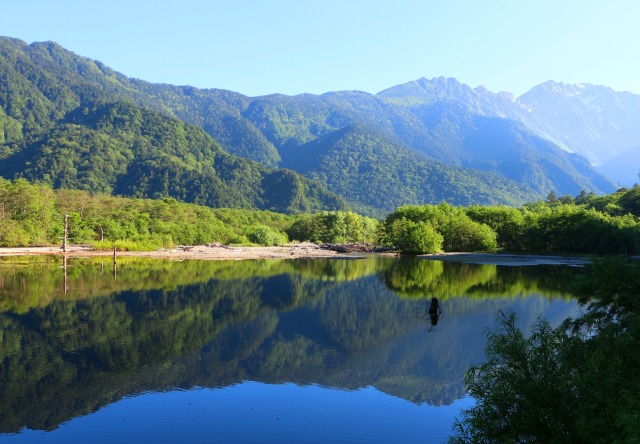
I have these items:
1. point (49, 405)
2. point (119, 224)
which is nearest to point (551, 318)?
point (49, 405)

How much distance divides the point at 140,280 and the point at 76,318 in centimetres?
1815

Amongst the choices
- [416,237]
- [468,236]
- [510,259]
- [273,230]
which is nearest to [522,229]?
[468,236]

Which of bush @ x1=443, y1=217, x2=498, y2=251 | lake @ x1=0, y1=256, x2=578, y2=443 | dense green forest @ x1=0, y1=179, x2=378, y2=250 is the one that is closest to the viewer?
lake @ x1=0, y1=256, x2=578, y2=443

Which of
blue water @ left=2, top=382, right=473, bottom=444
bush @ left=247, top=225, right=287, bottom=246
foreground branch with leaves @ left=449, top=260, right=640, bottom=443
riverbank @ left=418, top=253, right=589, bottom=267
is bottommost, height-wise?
riverbank @ left=418, top=253, right=589, bottom=267

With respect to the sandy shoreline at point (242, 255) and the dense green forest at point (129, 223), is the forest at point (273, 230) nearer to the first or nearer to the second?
the dense green forest at point (129, 223)

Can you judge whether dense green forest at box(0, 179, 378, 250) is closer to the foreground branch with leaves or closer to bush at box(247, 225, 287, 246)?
bush at box(247, 225, 287, 246)

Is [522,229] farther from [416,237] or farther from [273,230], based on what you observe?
[273,230]

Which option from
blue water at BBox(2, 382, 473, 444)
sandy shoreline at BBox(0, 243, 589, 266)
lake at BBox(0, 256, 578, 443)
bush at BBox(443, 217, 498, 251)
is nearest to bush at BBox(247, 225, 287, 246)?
sandy shoreline at BBox(0, 243, 589, 266)

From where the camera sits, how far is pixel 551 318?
106 ft

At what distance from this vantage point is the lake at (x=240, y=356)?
53.6 ft

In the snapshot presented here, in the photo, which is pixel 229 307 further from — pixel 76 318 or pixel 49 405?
pixel 49 405

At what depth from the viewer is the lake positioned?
16344mm

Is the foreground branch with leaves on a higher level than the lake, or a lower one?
higher

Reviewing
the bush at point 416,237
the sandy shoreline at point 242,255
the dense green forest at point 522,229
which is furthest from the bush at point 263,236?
the bush at point 416,237
